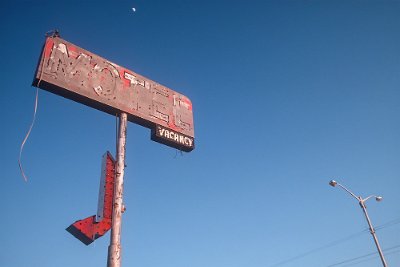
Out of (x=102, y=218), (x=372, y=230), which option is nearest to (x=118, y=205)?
(x=102, y=218)

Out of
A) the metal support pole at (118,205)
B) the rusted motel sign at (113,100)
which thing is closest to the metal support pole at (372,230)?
the rusted motel sign at (113,100)

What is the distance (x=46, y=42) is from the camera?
7.39 meters

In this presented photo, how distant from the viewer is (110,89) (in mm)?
7891

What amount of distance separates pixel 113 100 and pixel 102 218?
3.03m

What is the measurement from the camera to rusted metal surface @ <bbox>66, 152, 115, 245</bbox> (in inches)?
231

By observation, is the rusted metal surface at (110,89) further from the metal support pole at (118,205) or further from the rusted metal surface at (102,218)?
the rusted metal surface at (102,218)

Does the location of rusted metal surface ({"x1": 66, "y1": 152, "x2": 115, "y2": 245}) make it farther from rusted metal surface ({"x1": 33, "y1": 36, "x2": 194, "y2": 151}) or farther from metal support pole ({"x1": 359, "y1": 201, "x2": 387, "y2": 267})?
metal support pole ({"x1": 359, "y1": 201, "x2": 387, "y2": 267})

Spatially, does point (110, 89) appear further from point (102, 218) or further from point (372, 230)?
point (372, 230)

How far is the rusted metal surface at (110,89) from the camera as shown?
23.4ft

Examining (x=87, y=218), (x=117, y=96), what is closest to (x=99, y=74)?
(x=117, y=96)

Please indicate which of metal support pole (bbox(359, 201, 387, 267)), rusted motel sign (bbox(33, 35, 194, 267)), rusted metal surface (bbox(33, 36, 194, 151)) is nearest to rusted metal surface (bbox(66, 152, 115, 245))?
rusted motel sign (bbox(33, 35, 194, 267))

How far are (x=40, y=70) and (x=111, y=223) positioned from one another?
3796 millimetres

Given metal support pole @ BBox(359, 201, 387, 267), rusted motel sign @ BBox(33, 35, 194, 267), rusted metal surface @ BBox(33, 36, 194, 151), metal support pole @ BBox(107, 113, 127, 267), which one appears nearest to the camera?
metal support pole @ BBox(107, 113, 127, 267)

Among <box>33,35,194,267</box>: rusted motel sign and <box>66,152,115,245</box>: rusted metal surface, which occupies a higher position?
<box>33,35,194,267</box>: rusted motel sign
